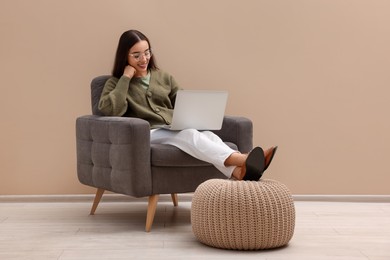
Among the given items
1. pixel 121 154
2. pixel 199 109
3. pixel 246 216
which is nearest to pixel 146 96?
pixel 199 109

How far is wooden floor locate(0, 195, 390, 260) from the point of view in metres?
2.98

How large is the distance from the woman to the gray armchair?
100 millimetres

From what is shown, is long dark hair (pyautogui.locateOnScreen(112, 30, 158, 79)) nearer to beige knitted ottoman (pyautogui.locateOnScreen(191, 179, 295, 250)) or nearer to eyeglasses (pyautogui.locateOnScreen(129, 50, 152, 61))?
eyeglasses (pyautogui.locateOnScreen(129, 50, 152, 61))

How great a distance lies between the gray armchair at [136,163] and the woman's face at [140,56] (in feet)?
1.23

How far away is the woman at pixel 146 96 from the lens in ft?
11.7

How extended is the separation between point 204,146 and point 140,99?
62cm

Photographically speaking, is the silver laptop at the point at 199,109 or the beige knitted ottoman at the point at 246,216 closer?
the beige knitted ottoman at the point at 246,216

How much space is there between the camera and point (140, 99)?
3.95 meters

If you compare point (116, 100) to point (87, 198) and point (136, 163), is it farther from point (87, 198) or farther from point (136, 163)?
Result: point (87, 198)

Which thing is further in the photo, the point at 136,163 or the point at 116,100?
the point at 116,100

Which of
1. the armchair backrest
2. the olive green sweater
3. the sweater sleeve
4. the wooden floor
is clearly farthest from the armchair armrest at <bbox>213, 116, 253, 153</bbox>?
the armchair backrest

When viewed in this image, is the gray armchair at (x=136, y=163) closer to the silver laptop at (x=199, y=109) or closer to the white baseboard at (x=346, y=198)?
the silver laptop at (x=199, y=109)

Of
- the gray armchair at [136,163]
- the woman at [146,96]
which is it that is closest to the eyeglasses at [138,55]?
the woman at [146,96]

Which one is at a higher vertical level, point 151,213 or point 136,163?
point 136,163
